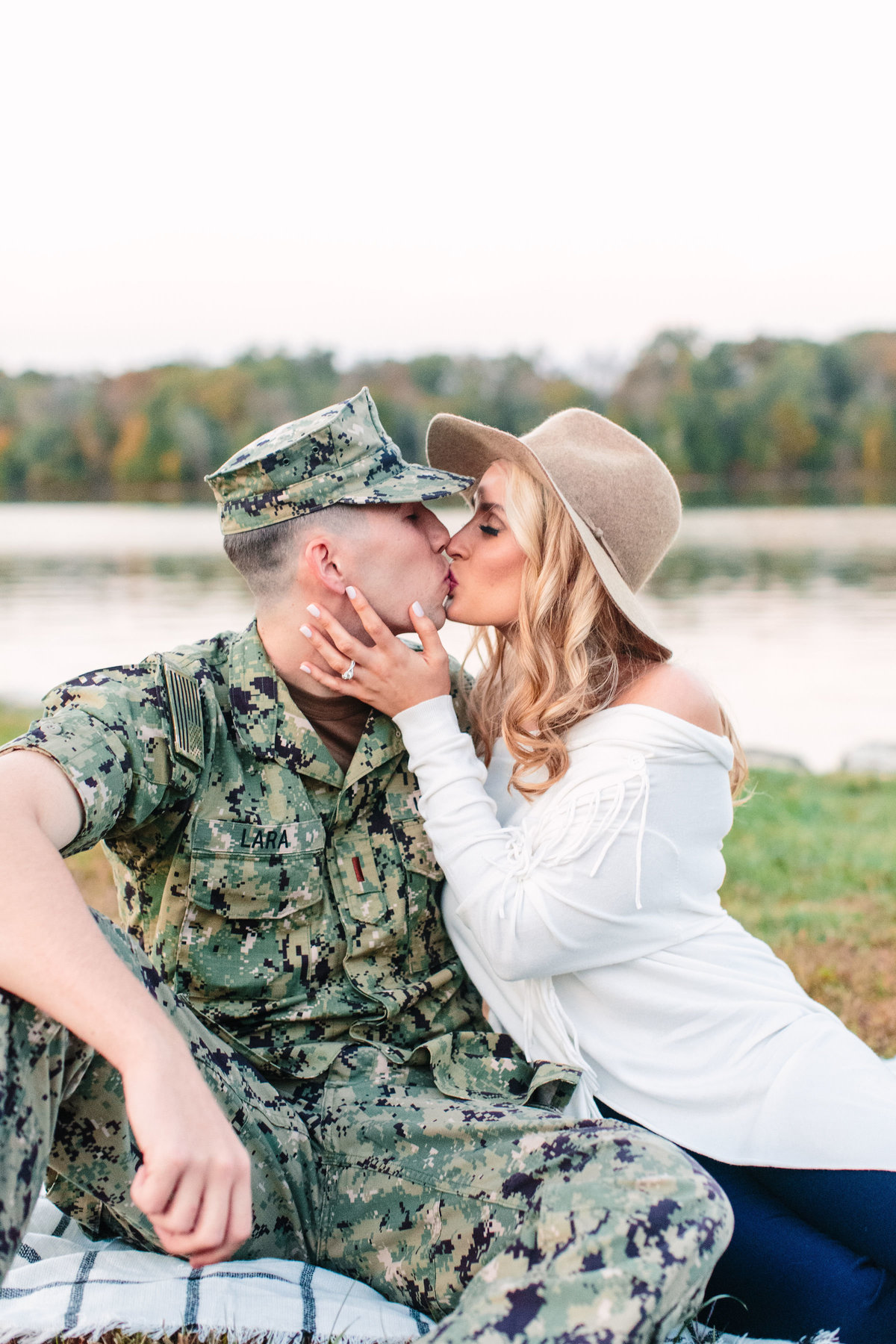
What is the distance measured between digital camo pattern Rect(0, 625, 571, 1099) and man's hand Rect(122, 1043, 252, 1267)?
0.69 meters

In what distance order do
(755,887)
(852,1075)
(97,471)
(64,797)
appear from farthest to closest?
1. (97,471)
2. (755,887)
3. (852,1075)
4. (64,797)

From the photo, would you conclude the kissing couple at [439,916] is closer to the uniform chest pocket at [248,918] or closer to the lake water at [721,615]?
the uniform chest pocket at [248,918]

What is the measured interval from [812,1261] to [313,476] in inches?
79.7

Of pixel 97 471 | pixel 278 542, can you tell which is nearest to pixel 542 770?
pixel 278 542

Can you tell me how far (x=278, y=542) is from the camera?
285 centimetres

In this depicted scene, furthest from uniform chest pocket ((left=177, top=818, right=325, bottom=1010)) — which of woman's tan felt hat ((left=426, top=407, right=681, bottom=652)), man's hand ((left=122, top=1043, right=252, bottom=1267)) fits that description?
woman's tan felt hat ((left=426, top=407, right=681, bottom=652))

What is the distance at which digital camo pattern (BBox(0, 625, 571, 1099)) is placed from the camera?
8.63 ft

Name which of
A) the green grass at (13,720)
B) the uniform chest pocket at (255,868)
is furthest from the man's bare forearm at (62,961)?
the green grass at (13,720)

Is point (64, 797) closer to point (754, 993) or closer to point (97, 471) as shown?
point (754, 993)

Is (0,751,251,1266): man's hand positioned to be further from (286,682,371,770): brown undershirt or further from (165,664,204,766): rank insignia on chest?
(286,682,371,770): brown undershirt

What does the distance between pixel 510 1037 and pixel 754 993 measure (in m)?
0.57

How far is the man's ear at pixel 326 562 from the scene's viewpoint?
110 inches

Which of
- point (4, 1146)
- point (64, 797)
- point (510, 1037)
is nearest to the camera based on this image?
point (4, 1146)

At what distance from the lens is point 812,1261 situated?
247 cm
